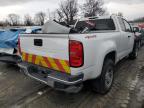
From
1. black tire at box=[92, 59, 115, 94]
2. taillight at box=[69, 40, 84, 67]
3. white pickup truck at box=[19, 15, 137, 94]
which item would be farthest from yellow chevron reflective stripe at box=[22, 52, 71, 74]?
black tire at box=[92, 59, 115, 94]

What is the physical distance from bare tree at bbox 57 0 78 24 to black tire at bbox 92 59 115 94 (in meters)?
54.7

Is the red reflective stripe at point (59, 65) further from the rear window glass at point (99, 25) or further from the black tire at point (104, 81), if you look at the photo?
the rear window glass at point (99, 25)

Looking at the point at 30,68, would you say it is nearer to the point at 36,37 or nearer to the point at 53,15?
the point at 36,37

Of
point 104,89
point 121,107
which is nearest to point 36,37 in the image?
point 104,89

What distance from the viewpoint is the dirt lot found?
362 centimetres

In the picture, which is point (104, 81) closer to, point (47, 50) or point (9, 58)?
point (47, 50)

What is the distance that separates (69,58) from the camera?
2953mm

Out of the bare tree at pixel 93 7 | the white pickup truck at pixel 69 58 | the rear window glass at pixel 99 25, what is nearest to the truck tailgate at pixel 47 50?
the white pickup truck at pixel 69 58

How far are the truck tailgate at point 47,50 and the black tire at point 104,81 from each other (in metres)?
1.02

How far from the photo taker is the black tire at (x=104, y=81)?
373 centimetres

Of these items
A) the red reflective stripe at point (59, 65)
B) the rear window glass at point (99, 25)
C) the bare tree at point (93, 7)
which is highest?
the bare tree at point (93, 7)

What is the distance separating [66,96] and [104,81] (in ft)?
3.21

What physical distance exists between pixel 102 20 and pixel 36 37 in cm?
252

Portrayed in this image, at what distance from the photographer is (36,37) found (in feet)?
11.6
